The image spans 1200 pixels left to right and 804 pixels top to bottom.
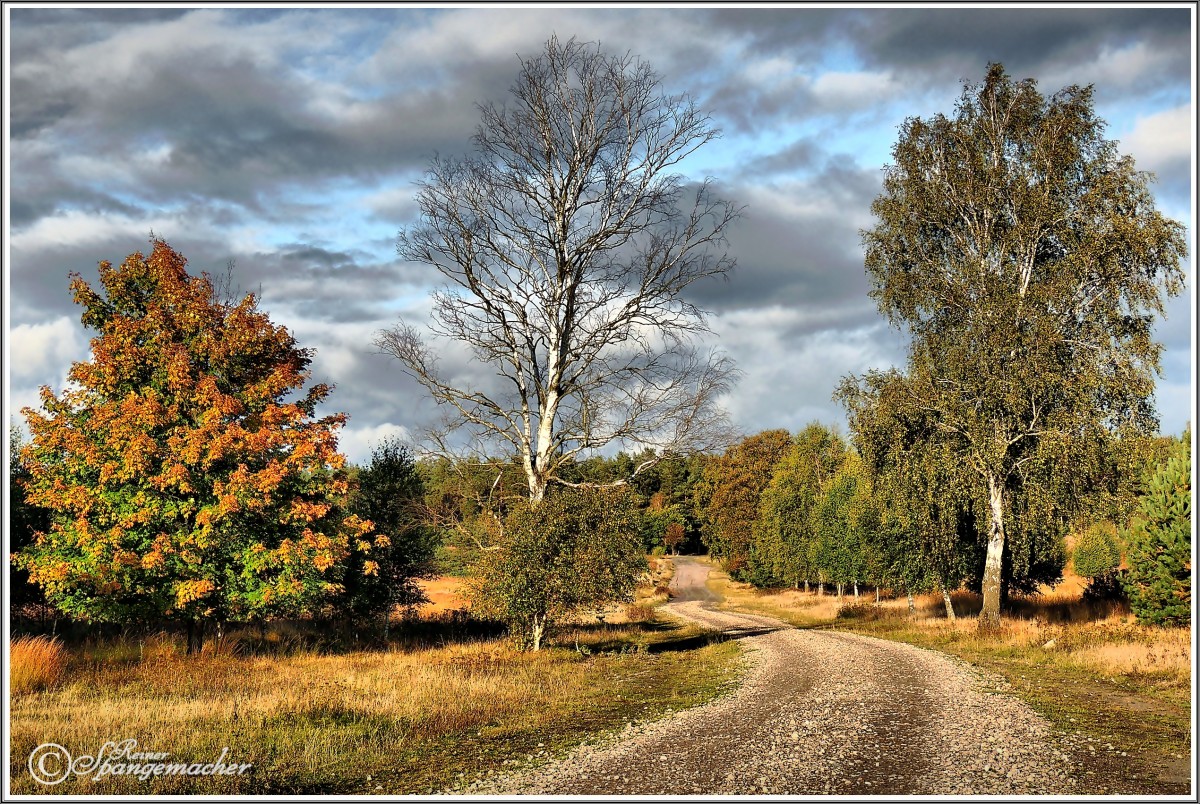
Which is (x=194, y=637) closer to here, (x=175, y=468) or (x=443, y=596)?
(x=175, y=468)

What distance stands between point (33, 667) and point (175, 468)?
5157mm

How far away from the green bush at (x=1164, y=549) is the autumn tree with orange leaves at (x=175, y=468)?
21435 millimetres

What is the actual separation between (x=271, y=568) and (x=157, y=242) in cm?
961

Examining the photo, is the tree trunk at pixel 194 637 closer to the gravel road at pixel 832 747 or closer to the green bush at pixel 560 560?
the green bush at pixel 560 560

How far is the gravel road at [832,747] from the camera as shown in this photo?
8.84 meters

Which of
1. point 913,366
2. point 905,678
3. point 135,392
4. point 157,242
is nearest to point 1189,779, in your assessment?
point 905,678

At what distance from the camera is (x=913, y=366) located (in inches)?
1048

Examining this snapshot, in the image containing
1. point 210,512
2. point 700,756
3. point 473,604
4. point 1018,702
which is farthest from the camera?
point 473,604

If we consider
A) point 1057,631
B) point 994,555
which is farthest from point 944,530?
point 1057,631

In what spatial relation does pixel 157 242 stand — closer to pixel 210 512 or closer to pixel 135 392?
pixel 135 392

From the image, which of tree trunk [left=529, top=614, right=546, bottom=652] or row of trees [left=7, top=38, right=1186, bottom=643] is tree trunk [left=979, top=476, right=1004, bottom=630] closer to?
row of trees [left=7, top=38, right=1186, bottom=643]

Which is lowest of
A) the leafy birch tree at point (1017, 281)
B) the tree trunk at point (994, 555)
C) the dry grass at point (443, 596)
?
the dry grass at point (443, 596)

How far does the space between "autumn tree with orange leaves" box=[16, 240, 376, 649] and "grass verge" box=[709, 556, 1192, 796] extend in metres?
16.8

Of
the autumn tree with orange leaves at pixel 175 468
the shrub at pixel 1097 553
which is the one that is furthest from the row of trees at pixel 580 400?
the shrub at pixel 1097 553
